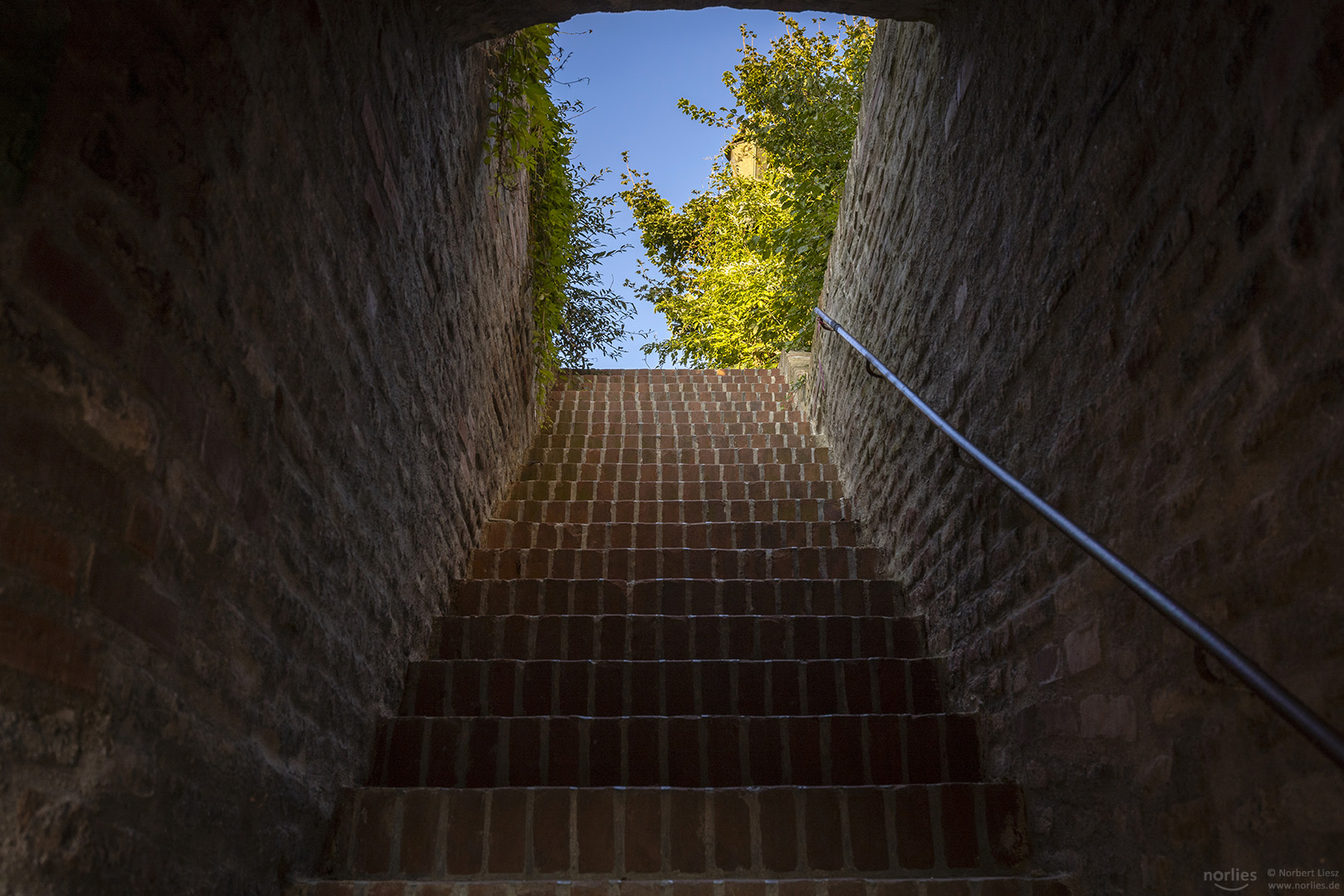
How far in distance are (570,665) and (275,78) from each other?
188cm

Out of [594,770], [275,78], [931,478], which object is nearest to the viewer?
[275,78]

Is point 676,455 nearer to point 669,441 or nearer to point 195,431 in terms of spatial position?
point 669,441

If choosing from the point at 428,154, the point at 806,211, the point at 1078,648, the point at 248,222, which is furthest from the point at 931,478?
the point at 806,211

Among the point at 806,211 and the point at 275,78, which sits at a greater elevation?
the point at 806,211

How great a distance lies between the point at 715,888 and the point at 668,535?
2420 mm

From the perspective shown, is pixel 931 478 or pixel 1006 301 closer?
pixel 1006 301

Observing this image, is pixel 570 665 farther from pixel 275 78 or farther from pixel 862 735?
pixel 275 78

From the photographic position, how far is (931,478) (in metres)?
3.21

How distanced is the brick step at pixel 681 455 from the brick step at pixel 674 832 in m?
3.43

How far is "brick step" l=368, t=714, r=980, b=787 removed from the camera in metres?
2.52

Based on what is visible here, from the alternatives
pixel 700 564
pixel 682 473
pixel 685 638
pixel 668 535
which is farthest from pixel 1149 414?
pixel 682 473

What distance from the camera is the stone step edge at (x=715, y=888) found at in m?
1.89

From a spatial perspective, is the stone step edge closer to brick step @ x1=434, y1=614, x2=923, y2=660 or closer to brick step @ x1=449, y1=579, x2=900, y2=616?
brick step @ x1=434, y1=614, x2=923, y2=660

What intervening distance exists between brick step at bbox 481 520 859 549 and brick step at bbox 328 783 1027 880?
2002 millimetres
